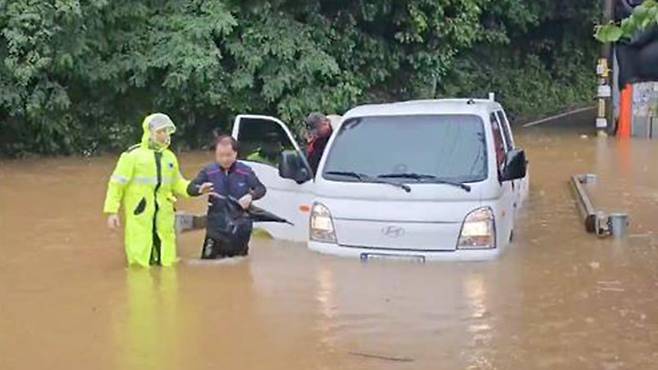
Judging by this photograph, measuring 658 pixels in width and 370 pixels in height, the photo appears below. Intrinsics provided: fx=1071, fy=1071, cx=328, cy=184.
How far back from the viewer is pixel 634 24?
11.3 ft

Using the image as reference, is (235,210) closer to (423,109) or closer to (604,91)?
(423,109)

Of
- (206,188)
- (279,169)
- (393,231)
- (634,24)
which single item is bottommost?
(393,231)

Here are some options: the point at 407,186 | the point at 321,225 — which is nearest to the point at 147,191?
the point at 321,225

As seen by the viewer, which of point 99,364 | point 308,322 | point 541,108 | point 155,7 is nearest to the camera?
point 99,364

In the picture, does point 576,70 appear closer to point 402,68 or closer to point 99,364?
point 402,68

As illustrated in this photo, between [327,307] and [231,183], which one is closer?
[327,307]

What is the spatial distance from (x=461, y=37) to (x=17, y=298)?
1626 centimetres

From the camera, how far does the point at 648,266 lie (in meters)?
9.65

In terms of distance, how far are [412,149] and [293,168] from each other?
110cm

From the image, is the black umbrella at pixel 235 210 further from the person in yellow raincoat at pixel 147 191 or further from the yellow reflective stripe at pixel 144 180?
the yellow reflective stripe at pixel 144 180

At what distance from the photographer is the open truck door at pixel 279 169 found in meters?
9.72

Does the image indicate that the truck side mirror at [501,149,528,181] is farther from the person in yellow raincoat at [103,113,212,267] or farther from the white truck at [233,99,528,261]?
the person in yellow raincoat at [103,113,212,267]

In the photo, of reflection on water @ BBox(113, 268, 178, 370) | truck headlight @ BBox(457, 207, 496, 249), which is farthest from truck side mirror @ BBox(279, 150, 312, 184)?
truck headlight @ BBox(457, 207, 496, 249)

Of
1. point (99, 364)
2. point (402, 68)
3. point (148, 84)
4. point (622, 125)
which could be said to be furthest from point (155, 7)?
point (99, 364)
